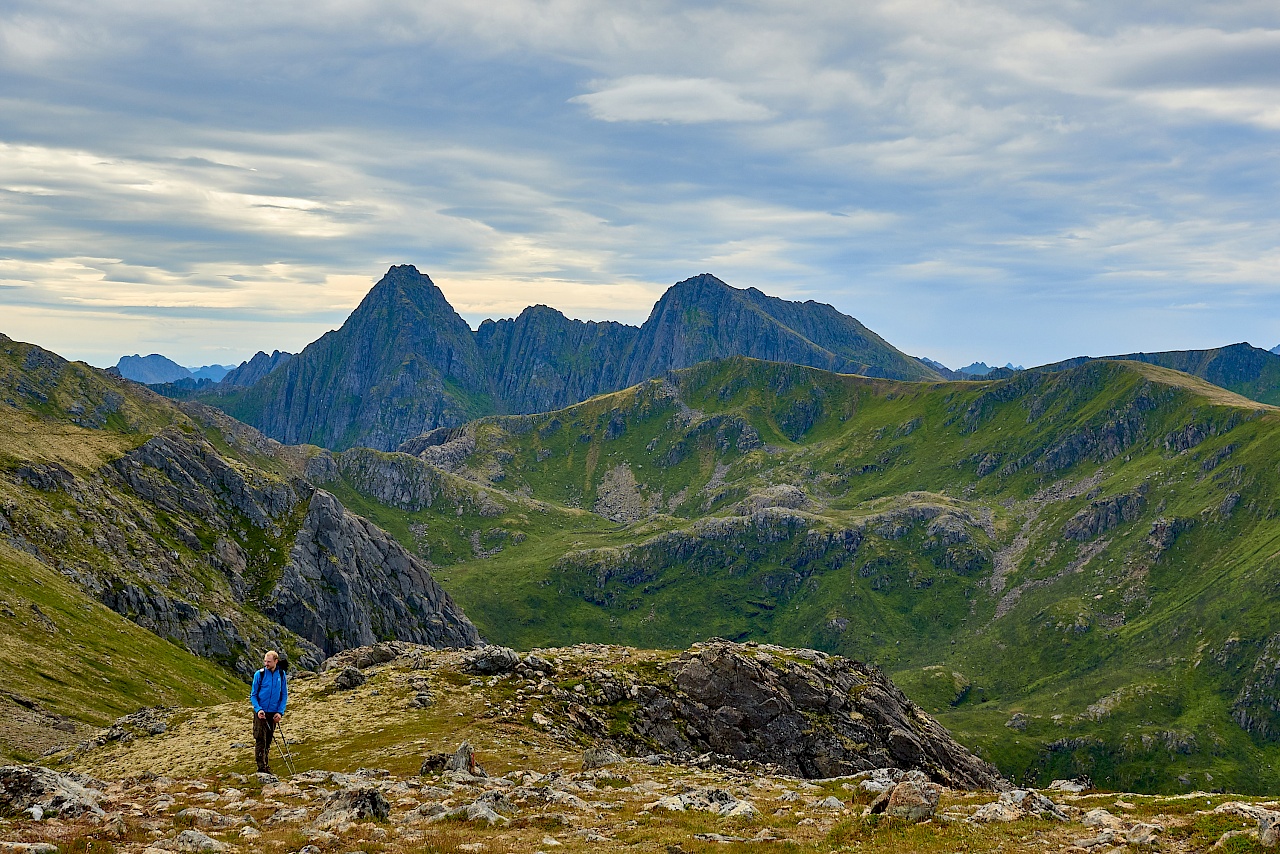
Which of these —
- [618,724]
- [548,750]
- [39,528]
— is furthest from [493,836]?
[39,528]

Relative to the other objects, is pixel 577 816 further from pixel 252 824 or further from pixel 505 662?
pixel 505 662

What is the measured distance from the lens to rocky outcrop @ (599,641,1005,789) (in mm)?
83875

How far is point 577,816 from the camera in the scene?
3375 centimetres

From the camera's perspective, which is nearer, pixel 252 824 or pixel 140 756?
pixel 252 824

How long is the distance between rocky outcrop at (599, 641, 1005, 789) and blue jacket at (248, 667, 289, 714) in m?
45.1

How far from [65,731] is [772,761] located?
76.3m

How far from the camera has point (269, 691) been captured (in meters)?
37.9

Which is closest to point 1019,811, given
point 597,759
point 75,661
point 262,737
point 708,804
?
point 708,804

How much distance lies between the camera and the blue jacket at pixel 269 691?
37781 millimetres

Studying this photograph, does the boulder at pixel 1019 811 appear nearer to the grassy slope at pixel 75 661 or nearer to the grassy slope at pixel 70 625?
the grassy slope at pixel 75 661

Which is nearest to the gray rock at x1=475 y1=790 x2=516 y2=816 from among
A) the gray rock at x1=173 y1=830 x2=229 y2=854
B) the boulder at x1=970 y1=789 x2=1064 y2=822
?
the gray rock at x1=173 y1=830 x2=229 y2=854

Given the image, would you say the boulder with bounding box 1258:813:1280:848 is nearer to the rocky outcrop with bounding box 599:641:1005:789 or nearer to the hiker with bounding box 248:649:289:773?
the hiker with bounding box 248:649:289:773

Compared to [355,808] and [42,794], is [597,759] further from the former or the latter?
[42,794]

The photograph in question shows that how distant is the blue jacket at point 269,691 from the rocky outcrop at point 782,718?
45091 mm
